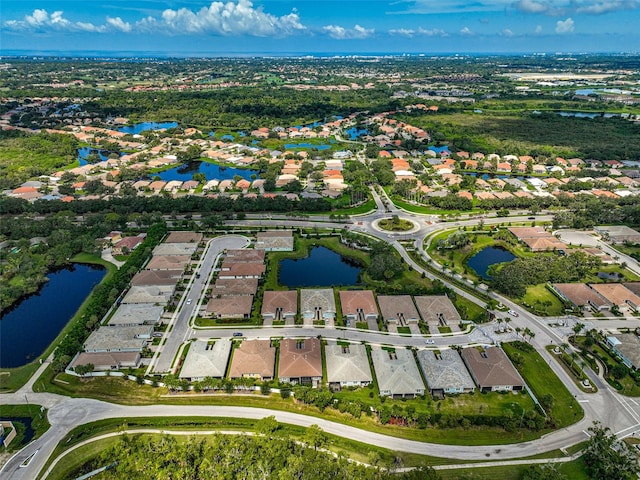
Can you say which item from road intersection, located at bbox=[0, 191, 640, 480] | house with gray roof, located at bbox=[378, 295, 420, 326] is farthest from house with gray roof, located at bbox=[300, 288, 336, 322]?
house with gray roof, located at bbox=[378, 295, 420, 326]

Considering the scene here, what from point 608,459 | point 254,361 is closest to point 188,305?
point 254,361

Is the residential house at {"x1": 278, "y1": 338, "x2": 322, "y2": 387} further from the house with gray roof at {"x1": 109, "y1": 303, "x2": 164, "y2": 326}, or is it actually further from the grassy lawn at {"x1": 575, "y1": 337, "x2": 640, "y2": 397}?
the grassy lawn at {"x1": 575, "y1": 337, "x2": 640, "y2": 397}

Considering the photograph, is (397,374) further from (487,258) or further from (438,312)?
(487,258)

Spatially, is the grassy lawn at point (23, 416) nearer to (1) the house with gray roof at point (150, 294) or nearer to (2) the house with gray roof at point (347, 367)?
(1) the house with gray roof at point (150, 294)

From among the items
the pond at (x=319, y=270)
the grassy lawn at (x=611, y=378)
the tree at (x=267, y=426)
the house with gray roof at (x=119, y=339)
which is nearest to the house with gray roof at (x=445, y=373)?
the grassy lawn at (x=611, y=378)

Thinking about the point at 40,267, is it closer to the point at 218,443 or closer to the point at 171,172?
the point at 218,443

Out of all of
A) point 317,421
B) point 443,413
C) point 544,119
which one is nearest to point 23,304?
point 317,421
